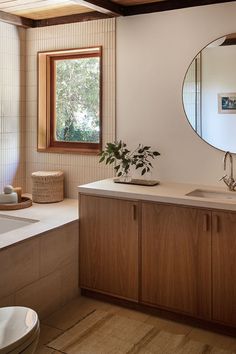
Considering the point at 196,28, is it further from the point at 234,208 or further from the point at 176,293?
the point at 176,293

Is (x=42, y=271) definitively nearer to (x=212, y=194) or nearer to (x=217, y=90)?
(x=212, y=194)

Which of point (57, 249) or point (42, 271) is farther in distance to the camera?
point (57, 249)

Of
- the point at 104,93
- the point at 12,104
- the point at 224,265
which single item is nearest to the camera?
the point at 224,265

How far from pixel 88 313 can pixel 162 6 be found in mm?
2363

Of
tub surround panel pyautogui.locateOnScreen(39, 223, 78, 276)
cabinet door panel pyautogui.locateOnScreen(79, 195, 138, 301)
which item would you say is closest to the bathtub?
tub surround panel pyautogui.locateOnScreen(39, 223, 78, 276)

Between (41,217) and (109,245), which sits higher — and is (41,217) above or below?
above

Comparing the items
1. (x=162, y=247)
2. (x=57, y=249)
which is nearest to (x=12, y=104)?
(x=57, y=249)

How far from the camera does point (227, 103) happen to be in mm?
3084

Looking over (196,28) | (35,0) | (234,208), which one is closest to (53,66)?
(35,0)

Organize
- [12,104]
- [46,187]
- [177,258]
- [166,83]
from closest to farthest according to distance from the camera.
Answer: [177,258]
[166,83]
[46,187]
[12,104]

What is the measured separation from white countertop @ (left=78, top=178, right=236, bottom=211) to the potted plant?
163mm

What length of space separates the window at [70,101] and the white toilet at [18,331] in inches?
77.5

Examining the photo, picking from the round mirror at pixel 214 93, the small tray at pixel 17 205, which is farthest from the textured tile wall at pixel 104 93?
the round mirror at pixel 214 93

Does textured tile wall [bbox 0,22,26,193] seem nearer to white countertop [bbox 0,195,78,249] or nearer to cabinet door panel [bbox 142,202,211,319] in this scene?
white countertop [bbox 0,195,78,249]
